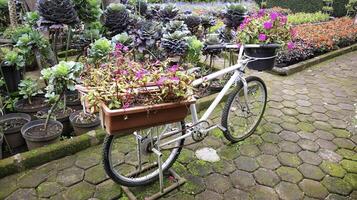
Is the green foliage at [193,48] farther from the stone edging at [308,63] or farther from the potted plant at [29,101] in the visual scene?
the stone edging at [308,63]

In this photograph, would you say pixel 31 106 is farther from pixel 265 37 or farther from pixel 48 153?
pixel 265 37

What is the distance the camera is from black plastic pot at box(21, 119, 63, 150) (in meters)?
3.22

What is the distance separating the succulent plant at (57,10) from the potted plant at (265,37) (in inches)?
82.5

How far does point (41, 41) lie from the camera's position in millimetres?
3766

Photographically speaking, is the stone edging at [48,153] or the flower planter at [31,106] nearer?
the stone edging at [48,153]

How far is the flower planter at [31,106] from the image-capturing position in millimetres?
3756

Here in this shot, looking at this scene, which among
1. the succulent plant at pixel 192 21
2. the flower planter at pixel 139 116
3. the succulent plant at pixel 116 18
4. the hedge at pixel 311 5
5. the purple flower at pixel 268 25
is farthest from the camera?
the hedge at pixel 311 5

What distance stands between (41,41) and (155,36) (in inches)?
60.0

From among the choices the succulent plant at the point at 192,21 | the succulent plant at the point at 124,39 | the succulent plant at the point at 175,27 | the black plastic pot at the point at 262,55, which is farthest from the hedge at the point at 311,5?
the succulent plant at the point at 124,39

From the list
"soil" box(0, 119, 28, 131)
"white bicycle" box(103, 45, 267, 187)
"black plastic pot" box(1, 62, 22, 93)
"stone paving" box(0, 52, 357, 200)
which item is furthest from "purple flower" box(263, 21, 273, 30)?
"black plastic pot" box(1, 62, 22, 93)

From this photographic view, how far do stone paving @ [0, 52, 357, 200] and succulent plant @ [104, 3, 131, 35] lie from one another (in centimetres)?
175

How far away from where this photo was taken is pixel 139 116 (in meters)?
2.12

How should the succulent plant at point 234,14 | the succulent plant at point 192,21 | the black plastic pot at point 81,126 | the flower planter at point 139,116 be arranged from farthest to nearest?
the succulent plant at point 192,21 < the succulent plant at point 234,14 < the black plastic pot at point 81,126 < the flower planter at point 139,116

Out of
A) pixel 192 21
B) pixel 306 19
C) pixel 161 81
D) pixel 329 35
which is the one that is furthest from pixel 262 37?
pixel 306 19
